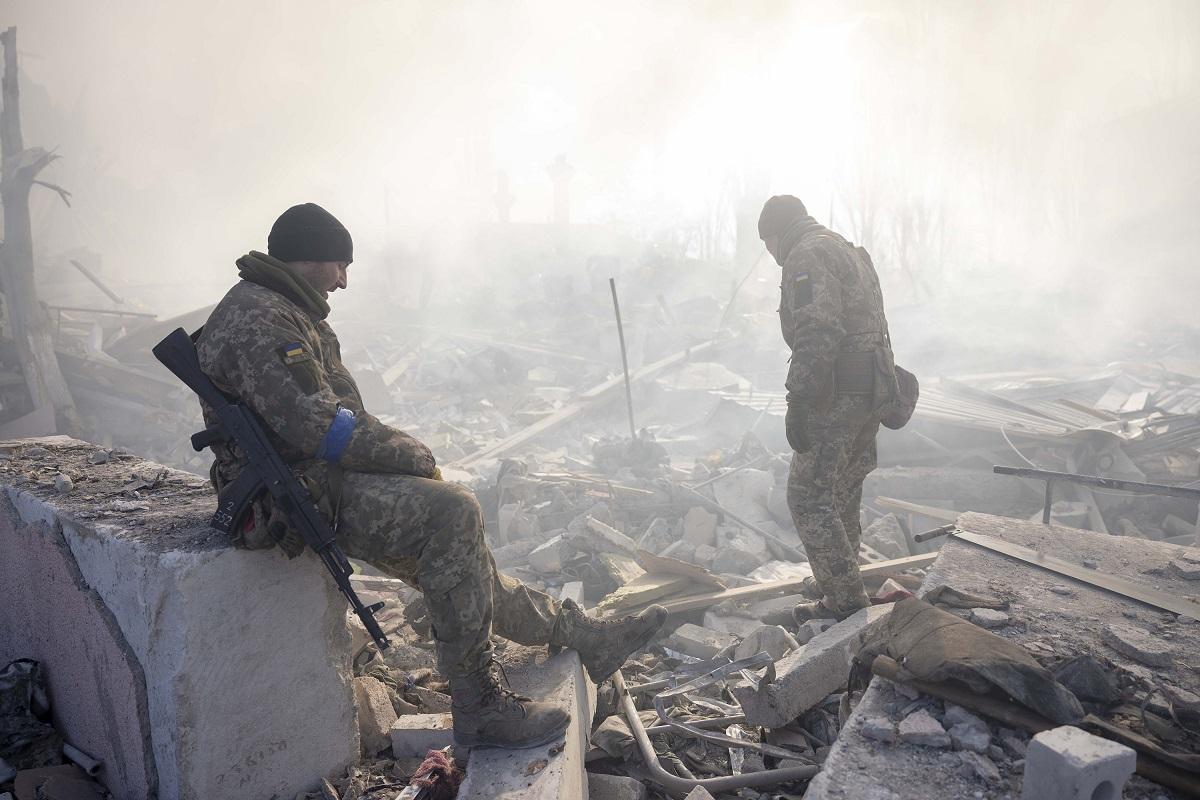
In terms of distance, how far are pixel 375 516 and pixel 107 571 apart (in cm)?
94

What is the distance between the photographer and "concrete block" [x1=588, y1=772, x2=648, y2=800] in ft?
7.83

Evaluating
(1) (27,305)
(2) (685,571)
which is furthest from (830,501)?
(1) (27,305)

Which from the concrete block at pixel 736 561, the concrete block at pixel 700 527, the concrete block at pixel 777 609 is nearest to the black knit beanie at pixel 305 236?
the concrete block at pixel 777 609

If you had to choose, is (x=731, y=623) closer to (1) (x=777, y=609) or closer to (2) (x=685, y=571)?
(1) (x=777, y=609)

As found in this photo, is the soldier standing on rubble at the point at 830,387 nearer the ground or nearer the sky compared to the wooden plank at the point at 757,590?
nearer the sky

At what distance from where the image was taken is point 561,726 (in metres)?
2.29

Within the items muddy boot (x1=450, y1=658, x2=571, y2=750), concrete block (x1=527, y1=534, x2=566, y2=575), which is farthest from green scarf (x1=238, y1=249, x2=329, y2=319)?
concrete block (x1=527, y1=534, x2=566, y2=575)

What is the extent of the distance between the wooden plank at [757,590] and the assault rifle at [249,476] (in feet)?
7.28

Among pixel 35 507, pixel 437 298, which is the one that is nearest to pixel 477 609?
pixel 35 507

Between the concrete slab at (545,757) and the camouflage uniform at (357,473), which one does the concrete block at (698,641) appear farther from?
the camouflage uniform at (357,473)

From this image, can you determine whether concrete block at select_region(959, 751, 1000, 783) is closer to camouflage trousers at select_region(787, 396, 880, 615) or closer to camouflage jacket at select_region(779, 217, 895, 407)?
camouflage trousers at select_region(787, 396, 880, 615)

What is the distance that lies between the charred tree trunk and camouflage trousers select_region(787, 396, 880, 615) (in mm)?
11294

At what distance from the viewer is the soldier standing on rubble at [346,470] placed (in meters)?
2.08

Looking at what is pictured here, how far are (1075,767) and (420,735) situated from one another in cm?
203
